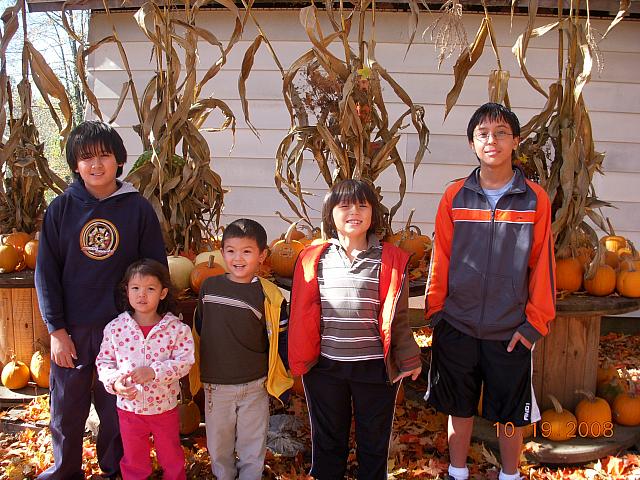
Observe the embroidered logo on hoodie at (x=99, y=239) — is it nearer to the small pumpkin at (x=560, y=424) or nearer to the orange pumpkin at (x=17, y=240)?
the orange pumpkin at (x=17, y=240)

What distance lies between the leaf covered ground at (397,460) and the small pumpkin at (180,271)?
2.87ft

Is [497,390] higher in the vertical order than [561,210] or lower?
lower

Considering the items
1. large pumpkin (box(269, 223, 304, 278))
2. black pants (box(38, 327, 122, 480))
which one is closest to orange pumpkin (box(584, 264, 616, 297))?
large pumpkin (box(269, 223, 304, 278))

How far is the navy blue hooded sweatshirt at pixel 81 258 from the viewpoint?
2.54m

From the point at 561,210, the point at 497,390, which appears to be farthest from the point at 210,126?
the point at 497,390

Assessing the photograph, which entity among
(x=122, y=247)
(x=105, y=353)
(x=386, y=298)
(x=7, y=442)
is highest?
(x=122, y=247)

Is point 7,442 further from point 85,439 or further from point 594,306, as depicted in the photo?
point 594,306

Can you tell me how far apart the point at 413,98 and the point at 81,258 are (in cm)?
375

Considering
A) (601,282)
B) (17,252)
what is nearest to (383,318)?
(601,282)

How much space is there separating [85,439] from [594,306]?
9.72 ft

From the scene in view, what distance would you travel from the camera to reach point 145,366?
7.90 feet

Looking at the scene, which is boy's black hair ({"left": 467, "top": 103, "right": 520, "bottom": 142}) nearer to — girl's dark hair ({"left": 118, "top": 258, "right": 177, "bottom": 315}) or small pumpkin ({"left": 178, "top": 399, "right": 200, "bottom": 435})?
girl's dark hair ({"left": 118, "top": 258, "right": 177, "bottom": 315})

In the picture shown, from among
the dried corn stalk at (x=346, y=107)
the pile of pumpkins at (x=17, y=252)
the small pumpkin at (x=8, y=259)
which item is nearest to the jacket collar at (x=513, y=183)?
the dried corn stalk at (x=346, y=107)

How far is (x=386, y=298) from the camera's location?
243 centimetres
